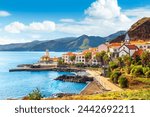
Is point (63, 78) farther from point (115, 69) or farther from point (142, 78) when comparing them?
point (142, 78)

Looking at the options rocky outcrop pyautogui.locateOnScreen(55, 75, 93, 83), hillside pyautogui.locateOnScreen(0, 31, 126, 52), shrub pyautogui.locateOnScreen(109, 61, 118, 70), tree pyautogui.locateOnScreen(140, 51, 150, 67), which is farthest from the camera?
rocky outcrop pyautogui.locateOnScreen(55, 75, 93, 83)

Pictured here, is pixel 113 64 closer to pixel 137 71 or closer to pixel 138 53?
pixel 138 53

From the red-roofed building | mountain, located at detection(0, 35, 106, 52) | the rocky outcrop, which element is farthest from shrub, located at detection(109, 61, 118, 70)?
mountain, located at detection(0, 35, 106, 52)

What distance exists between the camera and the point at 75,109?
2641 millimetres

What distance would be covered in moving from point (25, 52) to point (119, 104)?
478 centimetres

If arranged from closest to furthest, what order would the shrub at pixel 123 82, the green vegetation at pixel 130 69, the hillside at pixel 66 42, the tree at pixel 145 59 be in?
the hillside at pixel 66 42, the shrub at pixel 123 82, the green vegetation at pixel 130 69, the tree at pixel 145 59

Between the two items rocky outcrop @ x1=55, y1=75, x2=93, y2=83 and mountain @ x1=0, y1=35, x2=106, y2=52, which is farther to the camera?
rocky outcrop @ x1=55, y1=75, x2=93, y2=83

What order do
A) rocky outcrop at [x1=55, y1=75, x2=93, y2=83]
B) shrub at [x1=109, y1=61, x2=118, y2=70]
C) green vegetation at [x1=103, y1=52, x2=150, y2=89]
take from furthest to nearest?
1. rocky outcrop at [x1=55, y1=75, x2=93, y2=83]
2. shrub at [x1=109, y1=61, x2=118, y2=70]
3. green vegetation at [x1=103, y1=52, x2=150, y2=89]

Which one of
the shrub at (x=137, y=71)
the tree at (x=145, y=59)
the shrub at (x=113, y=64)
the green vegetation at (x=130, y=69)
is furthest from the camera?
the shrub at (x=113, y=64)

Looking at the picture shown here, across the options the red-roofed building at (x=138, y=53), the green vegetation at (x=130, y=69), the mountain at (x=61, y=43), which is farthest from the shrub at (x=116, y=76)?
the mountain at (x=61, y=43)

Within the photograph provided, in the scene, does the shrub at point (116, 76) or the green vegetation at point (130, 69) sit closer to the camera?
the green vegetation at point (130, 69)

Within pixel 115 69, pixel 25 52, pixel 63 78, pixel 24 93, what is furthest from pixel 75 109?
pixel 63 78

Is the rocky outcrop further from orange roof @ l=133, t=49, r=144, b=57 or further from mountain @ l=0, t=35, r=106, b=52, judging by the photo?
mountain @ l=0, t=35, r=106, b=52

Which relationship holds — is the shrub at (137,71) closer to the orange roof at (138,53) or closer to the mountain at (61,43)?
the orange roof at (138,53)
